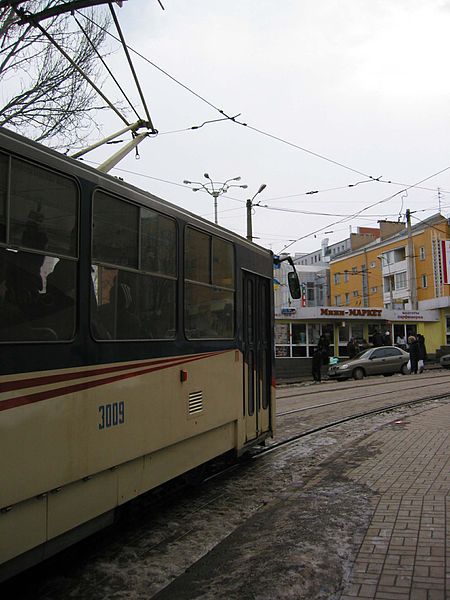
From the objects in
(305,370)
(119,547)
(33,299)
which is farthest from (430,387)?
(33,299)

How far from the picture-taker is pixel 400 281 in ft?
201

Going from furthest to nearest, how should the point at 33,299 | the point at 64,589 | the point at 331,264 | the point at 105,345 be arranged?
the point at 331,264
the point at 105,345
the point at 64,589
the point at 33,299

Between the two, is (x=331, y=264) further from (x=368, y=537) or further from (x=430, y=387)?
(x=368, y=537)

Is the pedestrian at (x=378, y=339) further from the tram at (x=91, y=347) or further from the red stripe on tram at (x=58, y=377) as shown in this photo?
the red stripe on tram at (x=58, y=377)

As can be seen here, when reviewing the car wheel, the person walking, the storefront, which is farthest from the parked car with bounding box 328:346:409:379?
the storefront

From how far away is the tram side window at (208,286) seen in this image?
5.59 m

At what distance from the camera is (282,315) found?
29.5 metres

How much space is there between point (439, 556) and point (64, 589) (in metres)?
2.60

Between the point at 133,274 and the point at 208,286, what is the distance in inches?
59.9

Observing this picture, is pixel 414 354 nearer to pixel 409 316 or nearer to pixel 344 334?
pixel 344 334

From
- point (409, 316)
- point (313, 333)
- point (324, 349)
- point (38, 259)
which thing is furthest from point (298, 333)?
point (38, 259)

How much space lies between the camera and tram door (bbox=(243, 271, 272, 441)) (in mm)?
7152

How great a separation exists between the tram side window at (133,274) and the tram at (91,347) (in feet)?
0.04

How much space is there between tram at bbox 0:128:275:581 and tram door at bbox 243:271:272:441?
969 mm
